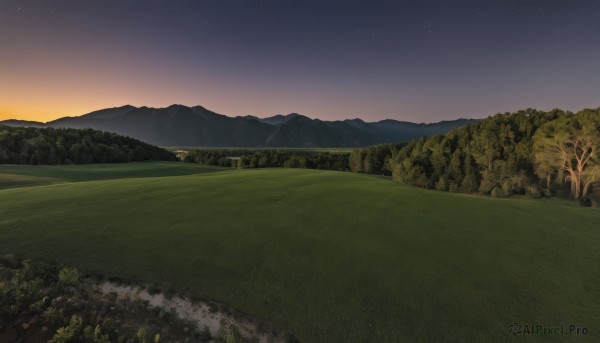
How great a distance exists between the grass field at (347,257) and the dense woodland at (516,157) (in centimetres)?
2303

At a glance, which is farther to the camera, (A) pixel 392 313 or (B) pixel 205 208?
(B) pixel 205 208

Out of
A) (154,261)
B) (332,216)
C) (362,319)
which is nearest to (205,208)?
(154,261)

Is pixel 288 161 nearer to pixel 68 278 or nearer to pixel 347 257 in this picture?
pixel 347 257

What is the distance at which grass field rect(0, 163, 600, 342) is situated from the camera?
42.3 ft

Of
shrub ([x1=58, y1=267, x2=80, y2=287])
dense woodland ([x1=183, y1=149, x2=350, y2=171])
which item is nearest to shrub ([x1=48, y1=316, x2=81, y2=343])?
shrub ([x1=58, y1=267, x2=80, y2=287])

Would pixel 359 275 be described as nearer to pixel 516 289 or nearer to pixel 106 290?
pixel 516 289

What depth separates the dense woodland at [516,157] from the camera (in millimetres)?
45594

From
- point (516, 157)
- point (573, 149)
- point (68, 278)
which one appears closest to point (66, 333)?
point (68, 278)

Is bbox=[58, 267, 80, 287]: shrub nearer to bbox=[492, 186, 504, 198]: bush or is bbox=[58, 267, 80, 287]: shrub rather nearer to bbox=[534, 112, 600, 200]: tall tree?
bbox=[492, 186, 504, 198]: bush

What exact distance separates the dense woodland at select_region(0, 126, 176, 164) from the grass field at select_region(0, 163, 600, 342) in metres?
86.8

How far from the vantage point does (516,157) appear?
54.4m

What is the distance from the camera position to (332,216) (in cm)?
2645

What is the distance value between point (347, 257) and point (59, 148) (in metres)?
126

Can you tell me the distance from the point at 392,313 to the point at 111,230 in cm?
2146
